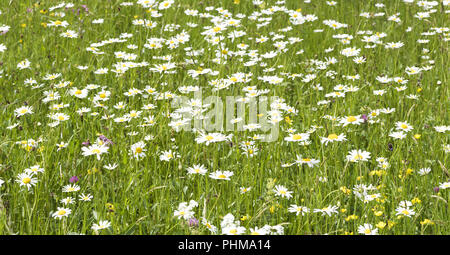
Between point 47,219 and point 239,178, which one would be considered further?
point 239,178

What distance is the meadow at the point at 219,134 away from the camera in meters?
2.06

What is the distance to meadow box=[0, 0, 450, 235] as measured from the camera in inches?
81.0

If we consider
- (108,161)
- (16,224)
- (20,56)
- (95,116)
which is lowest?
(16,224)

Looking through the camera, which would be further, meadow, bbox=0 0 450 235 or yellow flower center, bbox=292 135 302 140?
yellow flower center, bbox=292 135 302 140

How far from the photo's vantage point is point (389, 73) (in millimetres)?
3672

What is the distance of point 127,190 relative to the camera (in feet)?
7.18

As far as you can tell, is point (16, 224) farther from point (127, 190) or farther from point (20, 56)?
point (20, 56)

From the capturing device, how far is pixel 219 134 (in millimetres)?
2463

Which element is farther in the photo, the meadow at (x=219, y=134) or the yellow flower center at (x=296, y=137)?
the yellow flower center at (x=296, y=137)
